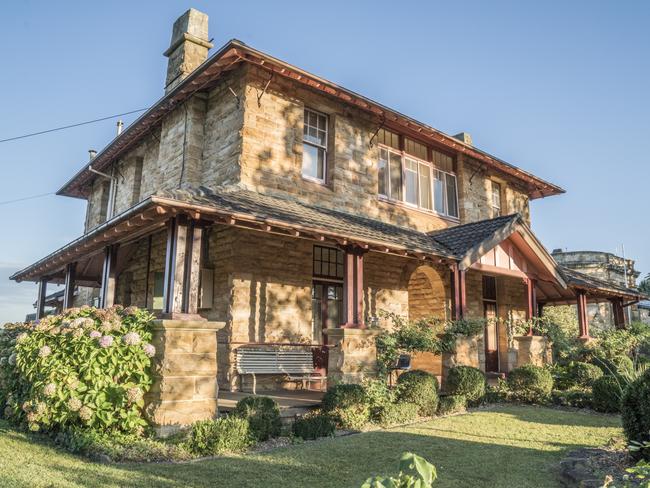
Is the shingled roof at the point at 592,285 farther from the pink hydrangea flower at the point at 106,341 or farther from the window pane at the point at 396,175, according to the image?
the pink hydrangea flower at the point at 106,341

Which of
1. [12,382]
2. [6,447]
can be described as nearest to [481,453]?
[6,447]

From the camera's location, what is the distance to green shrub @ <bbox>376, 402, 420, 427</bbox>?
8078 mm

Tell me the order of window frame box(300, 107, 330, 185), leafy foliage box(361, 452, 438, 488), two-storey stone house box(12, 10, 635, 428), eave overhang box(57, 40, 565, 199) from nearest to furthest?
leafy foliage box(361, 452, 438, 488) < two-storey stone house box(12, 10, 635, 428) < eave overhang box(57, 40, 565, 199) < window frame box(300, 107, 330, 185)

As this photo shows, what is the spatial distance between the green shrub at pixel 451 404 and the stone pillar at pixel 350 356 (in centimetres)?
141

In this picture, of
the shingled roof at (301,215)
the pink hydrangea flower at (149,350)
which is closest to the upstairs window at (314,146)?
the shingled roof at (301,215)

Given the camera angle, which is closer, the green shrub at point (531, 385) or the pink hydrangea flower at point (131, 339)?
the pink hydrangea flower at point (131, 339)

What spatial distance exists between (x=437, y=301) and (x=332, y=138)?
16.3 feet

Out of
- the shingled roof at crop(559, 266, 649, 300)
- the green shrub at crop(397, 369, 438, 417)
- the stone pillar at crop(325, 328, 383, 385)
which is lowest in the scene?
the green shrub at crop(397, 369, 438, 417)

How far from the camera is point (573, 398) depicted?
34.2 ft

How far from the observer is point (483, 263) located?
11.6 m

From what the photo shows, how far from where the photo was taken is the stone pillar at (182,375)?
6.44 metres

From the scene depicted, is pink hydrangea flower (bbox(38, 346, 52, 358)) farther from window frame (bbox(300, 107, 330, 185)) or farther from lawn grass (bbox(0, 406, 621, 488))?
window frame (bbox(300, 107, 330, 185))

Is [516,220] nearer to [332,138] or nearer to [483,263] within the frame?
[483,263]

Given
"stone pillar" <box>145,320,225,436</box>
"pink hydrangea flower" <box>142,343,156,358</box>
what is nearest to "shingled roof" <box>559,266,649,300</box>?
"stone pillar" <box>145,320,225,436</box>
